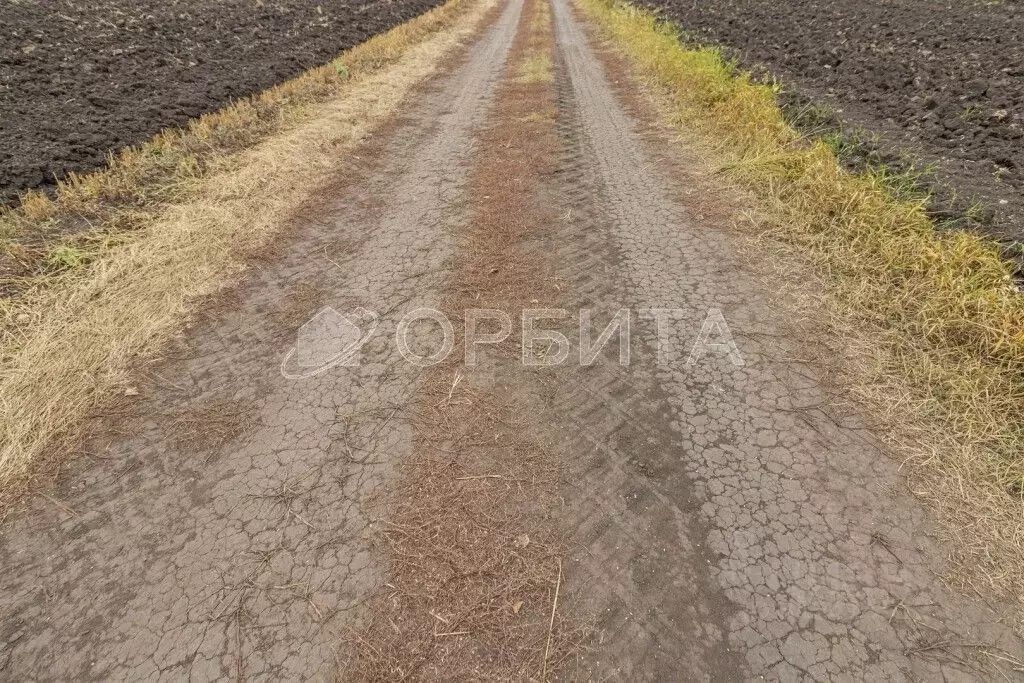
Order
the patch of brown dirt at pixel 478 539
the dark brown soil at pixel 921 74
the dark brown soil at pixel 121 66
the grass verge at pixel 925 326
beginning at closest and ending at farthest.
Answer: the patch of brown dirt at pixel 478 539, the grass verge at pixel 925 326, the dark brown soil at pixel 921 74, the dark brown soil at pixel 121 66

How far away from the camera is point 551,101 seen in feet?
31.8

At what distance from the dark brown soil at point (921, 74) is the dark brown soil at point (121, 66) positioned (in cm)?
1007

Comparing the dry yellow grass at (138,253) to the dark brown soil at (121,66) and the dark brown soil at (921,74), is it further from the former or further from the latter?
the dark brown soil at (921,74)

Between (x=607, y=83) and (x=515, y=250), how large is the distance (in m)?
7.66

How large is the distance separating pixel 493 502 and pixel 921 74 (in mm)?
9746

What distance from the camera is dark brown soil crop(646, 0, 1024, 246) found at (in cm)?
566

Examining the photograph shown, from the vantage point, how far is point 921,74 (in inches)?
310

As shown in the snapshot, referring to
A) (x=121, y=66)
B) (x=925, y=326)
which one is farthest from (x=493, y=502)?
(x=121, y=66)

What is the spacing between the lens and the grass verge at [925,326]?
2771mm

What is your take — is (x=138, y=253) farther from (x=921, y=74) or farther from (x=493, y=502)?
(x=921, y=74)

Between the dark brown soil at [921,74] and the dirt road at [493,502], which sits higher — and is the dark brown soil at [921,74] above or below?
above

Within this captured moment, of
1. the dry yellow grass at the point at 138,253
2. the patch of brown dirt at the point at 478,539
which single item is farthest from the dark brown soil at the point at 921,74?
the dry yellow grass at the point at 138,253

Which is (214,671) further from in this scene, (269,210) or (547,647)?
(269,210)

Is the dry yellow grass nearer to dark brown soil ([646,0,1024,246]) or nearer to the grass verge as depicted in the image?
the grass verge
